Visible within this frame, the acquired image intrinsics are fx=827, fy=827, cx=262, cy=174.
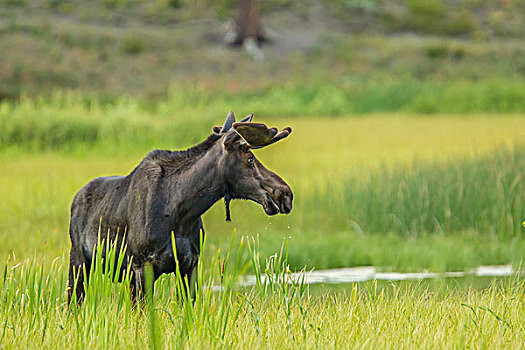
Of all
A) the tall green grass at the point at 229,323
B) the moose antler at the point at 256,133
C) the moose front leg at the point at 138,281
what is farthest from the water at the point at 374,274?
the moose antler at the point at 256,133

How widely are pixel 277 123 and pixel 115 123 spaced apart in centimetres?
476

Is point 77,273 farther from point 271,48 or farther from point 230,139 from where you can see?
point 271,48

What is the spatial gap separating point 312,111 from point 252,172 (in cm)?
1833

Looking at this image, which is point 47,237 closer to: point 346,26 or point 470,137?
point 470,137

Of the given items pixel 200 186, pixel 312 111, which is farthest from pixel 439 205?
pixel 312 111

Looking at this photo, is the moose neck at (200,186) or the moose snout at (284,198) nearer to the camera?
the moose snout at (284,198)

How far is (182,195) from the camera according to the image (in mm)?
4055

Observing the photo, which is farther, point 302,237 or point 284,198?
point 302,237

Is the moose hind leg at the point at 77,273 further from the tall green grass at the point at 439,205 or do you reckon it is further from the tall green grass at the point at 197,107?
the tall green grass at the point at 197,107

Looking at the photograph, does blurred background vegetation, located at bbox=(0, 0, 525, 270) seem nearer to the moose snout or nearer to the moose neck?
the moose neck

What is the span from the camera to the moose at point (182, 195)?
3.88 meters

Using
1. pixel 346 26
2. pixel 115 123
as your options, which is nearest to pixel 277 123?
pixel 115 123

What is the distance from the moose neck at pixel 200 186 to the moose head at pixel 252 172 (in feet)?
0.17

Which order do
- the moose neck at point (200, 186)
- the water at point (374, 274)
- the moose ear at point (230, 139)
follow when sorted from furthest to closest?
the water at point (374, 274) < the moose neck at point (200, 186) < the moose ear at point (230, 139)
